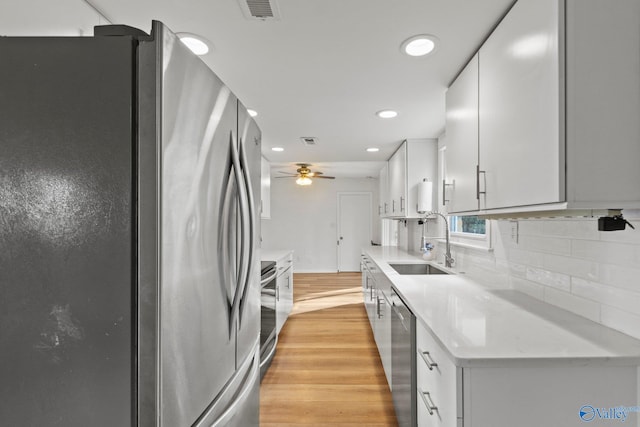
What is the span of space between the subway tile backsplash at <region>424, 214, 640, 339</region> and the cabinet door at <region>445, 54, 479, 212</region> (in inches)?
14.3

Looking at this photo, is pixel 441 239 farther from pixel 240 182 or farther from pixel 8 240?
pixel 8 240

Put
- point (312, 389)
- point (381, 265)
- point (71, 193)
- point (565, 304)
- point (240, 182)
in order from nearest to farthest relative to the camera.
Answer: point (71, 193) → point (240, 182) → point (565, 304) → point (312, 389) → point (381, 265)

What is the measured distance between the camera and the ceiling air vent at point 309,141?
3.57 meters

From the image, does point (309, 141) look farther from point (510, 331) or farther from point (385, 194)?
point (510, 331)

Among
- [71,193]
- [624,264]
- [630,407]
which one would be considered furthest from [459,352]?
[71,193]

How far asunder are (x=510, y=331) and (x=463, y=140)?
1.03m

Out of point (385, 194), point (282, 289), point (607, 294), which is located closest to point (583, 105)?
point (607, 294)

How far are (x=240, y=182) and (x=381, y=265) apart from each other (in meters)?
2.04

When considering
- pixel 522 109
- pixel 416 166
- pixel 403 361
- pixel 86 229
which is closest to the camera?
pixel 86 229

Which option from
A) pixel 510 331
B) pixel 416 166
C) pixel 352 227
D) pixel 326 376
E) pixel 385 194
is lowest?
pixel 326 376

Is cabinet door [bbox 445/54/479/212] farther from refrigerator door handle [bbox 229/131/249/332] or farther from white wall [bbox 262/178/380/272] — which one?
white wall [bbox 262/178/380/272]

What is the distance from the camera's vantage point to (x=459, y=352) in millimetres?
1048

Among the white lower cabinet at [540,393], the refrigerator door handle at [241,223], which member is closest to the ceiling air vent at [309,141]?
the refrigerator door handle at [241,223]

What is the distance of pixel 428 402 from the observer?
1.35 meters
